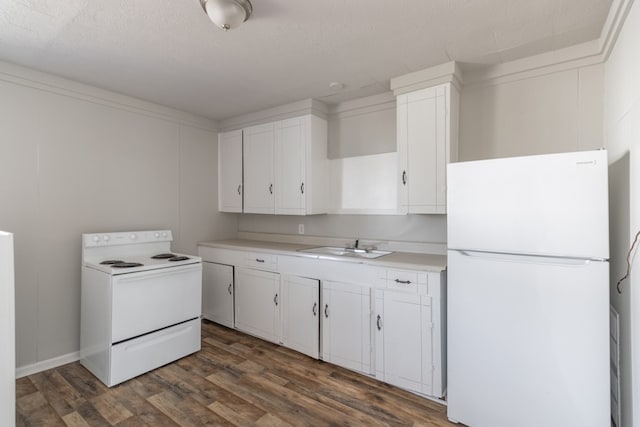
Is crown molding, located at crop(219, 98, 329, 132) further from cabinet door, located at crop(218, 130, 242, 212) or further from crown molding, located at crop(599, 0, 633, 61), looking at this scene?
crown molding, located at crop(599, 0, 633, 61)

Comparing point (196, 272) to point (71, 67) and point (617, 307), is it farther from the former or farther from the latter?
point (617, 307)

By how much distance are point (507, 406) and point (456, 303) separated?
0.58 m

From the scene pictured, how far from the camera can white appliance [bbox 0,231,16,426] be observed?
1219 millimetres

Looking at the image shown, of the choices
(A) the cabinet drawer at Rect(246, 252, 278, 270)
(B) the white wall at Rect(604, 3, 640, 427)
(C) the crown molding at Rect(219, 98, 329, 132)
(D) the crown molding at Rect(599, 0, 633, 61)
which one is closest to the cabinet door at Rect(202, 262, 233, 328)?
(A) the cabinet drawer at Rect(246, 252, 278, 270)

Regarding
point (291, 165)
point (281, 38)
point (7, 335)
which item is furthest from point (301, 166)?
point (7, 335)

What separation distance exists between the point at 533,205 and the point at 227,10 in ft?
6.09

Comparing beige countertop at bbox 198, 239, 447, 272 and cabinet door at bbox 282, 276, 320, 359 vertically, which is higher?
beige countertop at bbox 198, 239, 447, 272

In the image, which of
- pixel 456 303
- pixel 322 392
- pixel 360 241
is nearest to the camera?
pixel 456 303

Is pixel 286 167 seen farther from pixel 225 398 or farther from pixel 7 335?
pixel 7 335

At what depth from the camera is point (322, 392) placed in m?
2.25

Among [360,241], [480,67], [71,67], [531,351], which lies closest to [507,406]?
[531,351]

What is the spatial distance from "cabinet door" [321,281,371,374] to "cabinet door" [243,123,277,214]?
129cm

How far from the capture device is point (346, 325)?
2535 mm

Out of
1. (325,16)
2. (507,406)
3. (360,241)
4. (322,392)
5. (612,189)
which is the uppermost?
(325,16)
